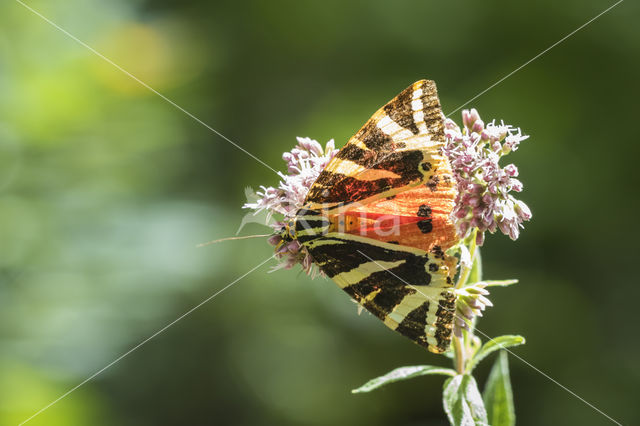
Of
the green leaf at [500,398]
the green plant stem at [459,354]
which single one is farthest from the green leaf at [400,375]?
the green leaf at [500,398]

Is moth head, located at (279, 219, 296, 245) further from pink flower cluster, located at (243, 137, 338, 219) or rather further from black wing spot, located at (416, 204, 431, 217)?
black wing spot, located at (416, 204, 431, 217)

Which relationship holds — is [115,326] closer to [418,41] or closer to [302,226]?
[302,226]

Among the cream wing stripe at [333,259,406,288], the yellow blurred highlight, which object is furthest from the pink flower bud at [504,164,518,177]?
the yellow blurred highlight

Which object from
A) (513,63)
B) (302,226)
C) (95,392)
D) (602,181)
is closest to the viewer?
(302,226)

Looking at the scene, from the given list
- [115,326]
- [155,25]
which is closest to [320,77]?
[155,25]

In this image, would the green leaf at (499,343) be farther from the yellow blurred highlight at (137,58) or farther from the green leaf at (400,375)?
the yellow blurred highlight at (137,58)

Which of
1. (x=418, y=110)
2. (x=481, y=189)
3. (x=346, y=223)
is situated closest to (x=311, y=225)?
(x=346, y=223)
